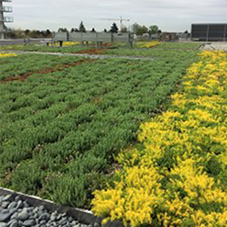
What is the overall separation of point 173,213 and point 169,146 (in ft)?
5.50

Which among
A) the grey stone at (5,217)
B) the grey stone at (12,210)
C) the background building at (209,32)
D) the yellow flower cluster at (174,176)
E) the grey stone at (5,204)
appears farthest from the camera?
the background building at (209,32)

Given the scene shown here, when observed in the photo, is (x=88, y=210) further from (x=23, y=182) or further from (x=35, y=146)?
(x=35, y=146)

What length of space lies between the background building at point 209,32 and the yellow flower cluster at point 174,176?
70.3 m

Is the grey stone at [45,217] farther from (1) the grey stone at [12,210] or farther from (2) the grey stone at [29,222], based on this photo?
(1) the grey stone at [12,210]

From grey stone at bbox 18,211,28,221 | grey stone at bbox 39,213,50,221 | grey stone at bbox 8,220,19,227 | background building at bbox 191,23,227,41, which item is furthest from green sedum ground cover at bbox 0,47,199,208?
background building at bbox 191,23,227,41

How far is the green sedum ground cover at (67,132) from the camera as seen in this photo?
3445mm

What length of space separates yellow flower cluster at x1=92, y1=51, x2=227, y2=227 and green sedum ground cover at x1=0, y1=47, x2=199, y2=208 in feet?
1.16

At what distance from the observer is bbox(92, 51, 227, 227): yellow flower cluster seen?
9.11 feet

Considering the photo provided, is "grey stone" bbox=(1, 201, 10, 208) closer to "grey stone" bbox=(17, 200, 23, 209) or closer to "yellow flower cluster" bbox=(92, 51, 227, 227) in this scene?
"grey stone" bbox=(17, 200, 23, 209)

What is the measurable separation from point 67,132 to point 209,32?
74.3 metres

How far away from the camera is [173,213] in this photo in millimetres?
2867

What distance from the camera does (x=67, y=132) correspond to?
202 inches

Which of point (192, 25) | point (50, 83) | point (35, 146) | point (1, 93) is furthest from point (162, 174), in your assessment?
point (192, 25)

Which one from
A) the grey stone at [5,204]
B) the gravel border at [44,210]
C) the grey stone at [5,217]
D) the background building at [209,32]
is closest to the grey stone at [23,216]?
the gravel border at [44,210]
